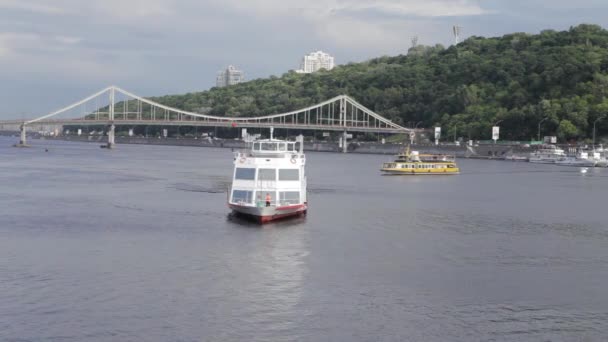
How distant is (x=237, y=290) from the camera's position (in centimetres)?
2400

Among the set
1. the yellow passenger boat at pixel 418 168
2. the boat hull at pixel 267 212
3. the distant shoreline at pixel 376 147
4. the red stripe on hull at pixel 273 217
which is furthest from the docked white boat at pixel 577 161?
the boat hull at pixel 267 212

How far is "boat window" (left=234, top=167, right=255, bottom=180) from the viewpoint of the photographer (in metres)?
36.8

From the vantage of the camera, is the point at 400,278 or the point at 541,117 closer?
the point at 400,278

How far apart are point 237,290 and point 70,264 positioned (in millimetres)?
6367

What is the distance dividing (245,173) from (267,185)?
118 centimetres

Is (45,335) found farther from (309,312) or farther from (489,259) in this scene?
(489,259)

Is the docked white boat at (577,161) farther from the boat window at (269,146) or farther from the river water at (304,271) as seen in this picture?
Result: the boat window at (269,146)

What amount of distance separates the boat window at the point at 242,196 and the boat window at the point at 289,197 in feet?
4.49

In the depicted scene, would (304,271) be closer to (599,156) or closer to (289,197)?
(289,197)

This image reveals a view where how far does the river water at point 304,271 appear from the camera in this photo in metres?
20.6

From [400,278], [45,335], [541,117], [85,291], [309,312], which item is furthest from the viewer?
[541,117]

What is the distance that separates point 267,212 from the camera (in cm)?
3600

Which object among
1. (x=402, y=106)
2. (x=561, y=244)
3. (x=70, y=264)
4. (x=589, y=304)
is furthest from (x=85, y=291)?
(x=402, y=106)

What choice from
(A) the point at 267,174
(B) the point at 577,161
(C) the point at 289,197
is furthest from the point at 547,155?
(A) the point at 267,174
